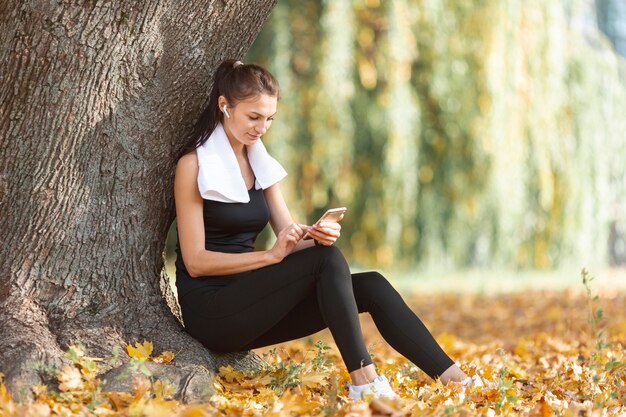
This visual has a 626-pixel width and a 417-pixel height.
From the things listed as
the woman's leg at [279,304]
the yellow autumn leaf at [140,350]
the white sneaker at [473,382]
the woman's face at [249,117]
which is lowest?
the white sneaker at [473,382]

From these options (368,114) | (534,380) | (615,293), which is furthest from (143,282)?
(615,293)

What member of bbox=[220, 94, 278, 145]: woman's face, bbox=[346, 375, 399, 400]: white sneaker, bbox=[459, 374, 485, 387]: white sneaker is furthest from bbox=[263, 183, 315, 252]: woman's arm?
bbox=[459, 374, 485, 387]: white sneaker

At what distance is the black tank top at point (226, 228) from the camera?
10.5 ft

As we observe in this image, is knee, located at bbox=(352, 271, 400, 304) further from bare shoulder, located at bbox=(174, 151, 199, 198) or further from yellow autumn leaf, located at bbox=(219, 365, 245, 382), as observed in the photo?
bare shoulder, located at bbox=(174, 151, 199, 198)

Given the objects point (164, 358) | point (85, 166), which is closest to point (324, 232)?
A: point (164, 358)

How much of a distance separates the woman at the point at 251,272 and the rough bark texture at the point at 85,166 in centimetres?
14

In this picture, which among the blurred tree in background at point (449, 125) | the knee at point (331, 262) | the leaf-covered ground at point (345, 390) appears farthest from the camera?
the blurred tree in background at point (449, 125)

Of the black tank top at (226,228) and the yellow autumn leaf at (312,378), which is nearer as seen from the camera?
the yellow autumn leaf at (312,378)

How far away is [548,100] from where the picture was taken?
8297mm

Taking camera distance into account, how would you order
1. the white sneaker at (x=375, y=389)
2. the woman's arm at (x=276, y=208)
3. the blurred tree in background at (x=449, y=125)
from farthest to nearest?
1. the blurred tree in background at (x=449, y=125)
2. the woman's arm at (x=276, y=208)
3. the white sneaker at (x=375, y=389)

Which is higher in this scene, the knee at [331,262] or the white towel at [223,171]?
the white towel at [223,171]

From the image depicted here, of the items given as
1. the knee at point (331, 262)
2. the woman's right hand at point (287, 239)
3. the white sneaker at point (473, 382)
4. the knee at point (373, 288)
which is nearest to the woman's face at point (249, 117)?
the woman's right hand at point (287, 239)

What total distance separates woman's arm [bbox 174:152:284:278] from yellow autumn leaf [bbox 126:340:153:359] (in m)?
0.32

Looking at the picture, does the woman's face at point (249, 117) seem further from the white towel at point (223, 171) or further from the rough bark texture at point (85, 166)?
the rough bark texture at point (85, 166)
